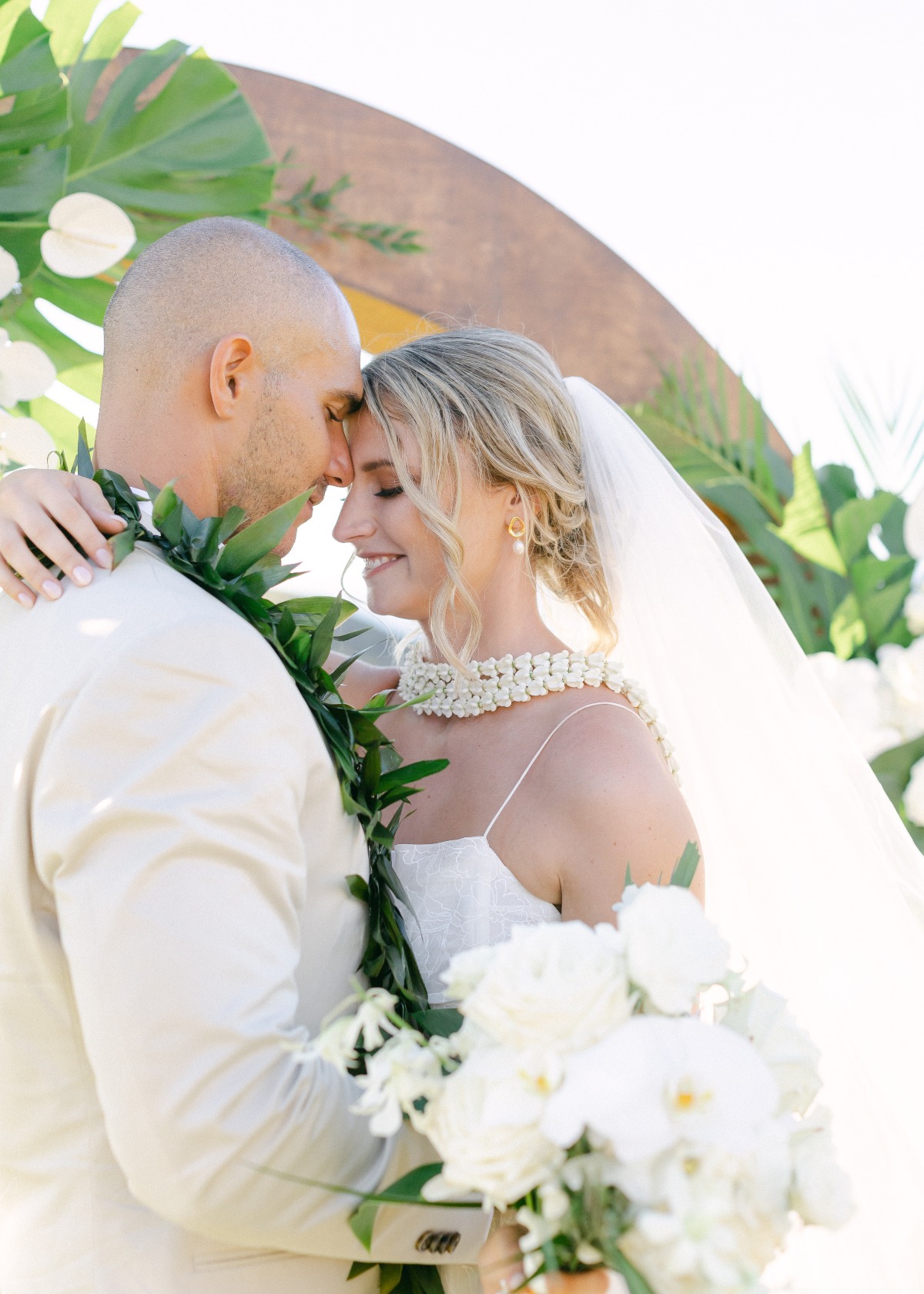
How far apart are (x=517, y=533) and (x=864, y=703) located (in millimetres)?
1834

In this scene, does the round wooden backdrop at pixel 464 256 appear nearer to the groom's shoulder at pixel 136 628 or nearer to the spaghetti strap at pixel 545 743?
the spaghetti strap at pixel 545 743

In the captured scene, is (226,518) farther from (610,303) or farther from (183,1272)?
(610,303)

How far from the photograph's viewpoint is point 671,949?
49.0 inches

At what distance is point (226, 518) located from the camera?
6.32ft

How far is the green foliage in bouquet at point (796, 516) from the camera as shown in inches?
177

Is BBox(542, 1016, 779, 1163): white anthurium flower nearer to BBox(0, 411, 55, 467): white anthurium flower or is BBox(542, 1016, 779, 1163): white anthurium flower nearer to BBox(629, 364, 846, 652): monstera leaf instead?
BBox(0, 411, 55, 467): white anthurium flower

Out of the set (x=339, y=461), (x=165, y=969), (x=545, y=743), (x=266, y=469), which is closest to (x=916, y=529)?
(x=545, y=743)

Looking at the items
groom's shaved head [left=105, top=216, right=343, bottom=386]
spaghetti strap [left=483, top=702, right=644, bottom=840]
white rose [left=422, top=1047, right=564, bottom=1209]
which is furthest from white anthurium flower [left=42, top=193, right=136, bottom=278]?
white rose [left=422, top=1047, right=564, bottom=1209]

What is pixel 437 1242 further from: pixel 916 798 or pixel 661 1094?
pixel 916 798

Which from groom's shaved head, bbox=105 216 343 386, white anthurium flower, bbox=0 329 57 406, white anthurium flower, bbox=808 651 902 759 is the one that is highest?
groom's shaved head, bbox=105 216 343 386

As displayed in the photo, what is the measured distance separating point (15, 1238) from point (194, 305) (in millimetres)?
1552

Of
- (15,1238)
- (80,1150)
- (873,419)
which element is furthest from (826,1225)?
(873,419)

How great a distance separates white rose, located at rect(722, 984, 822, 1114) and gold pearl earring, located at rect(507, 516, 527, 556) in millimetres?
1482

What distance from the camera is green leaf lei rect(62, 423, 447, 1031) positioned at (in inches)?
70.7
